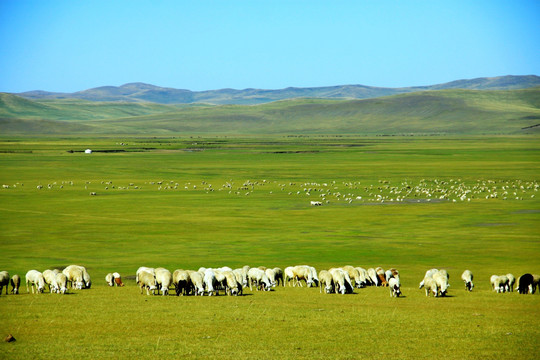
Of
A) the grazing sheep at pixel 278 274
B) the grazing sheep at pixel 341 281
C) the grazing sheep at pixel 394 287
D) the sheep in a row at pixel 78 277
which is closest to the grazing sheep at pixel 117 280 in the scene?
the sheep in a row at pixel 78 277

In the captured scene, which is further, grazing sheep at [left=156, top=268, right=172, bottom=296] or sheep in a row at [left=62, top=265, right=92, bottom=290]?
sheep in a row at [left=62, top=265, right=92, bottom=290]

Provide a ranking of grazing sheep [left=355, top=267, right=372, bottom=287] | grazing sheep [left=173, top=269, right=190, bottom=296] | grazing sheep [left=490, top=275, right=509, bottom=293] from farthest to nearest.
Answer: grazing sheep [left=355, top=267, right=372, bottom=287], grazing sheep [left=490, top=275, right=509, bottom=293], grazing sheep [left=173, top=269, right=190, bottom=296]

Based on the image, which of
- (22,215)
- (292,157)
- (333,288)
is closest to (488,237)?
(333,288)

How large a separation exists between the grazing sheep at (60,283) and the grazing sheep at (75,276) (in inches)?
38.5

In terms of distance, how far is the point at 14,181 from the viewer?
237 feet

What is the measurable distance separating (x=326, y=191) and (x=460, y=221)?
20.5m

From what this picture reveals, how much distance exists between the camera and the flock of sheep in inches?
2210

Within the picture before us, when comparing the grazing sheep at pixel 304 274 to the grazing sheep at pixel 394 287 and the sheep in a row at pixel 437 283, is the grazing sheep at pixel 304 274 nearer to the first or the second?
the grazing sheep at pixel 394 287

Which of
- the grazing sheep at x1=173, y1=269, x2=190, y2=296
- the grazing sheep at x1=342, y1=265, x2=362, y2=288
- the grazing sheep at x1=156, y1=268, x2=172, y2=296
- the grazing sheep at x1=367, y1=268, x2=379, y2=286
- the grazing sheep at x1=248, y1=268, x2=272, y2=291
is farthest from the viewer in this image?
the grazing sheep at x1=367, y1=268, x2=379, y2=286

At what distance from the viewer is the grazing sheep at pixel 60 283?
21.4 m

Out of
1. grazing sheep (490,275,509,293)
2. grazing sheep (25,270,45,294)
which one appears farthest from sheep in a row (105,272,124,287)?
grazing sheep (490,275,509,293)

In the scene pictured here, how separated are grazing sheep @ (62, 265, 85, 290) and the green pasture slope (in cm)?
101

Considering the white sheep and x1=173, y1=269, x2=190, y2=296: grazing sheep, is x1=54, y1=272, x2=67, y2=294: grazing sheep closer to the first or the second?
x1=173, y1=269, x2=190, y2=296: grazing sheep

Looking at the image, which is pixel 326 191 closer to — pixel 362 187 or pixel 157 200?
pixel 362 187
